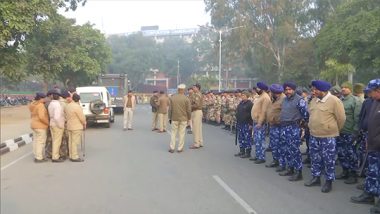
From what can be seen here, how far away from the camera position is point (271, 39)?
46750mm

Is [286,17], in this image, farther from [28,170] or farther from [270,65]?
[28,170]

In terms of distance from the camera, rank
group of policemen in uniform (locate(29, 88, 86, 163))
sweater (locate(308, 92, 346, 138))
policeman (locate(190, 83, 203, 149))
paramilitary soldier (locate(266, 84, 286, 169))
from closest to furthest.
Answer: sweater (locate(308, 92, 346, 138)), paramilitary soldier (locate(266, 84, 286, 169)), group of policemen in uniform (locate(29, 88, 86, 163)), policeman (locate(190, 83, 203, 149))

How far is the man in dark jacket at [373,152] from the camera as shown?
656 centimetres

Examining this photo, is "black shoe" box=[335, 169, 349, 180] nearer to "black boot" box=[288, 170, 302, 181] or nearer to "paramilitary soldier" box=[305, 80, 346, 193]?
"black boot" box=[288, 170, 302, 181]

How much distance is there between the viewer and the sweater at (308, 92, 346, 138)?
7.75 m

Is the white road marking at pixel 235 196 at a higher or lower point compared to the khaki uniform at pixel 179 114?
lower

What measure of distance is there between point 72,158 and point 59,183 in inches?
107

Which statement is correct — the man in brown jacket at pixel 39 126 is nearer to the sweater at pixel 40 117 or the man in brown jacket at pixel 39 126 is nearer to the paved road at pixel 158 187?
the sweater at pixel 40 117

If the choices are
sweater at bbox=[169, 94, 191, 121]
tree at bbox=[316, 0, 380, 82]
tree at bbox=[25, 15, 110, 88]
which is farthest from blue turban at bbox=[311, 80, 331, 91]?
tree at bbox=[316, 0, 380, 82]

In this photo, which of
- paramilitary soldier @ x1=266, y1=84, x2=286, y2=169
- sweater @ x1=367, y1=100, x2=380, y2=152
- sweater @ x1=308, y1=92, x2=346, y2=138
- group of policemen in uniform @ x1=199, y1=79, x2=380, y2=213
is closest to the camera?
sweater @ x1=367, y1=100, x2=380, y2=152

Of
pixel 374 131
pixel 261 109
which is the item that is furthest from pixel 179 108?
pixel 374 131

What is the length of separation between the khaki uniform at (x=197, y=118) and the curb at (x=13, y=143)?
5431mm

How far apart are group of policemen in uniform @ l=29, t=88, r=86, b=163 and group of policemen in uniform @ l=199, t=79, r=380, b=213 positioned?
4116mm

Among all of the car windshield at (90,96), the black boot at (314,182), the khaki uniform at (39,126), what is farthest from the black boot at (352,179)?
the car windshield at (90,96)
